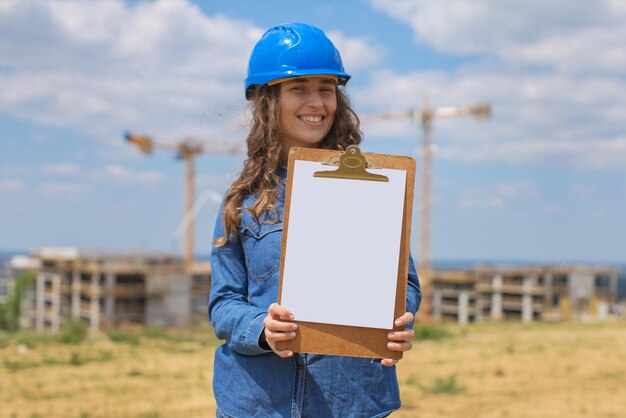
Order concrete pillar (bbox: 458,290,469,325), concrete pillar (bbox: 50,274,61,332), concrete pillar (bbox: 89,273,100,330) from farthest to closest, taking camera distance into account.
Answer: concrete pillar (bbox: 458,290,469,325) < concrete pillar (bbox: 50,274,61,332) < concrete pillar (bbox: 89,273,100,330)

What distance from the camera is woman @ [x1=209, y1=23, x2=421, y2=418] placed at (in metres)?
1.77

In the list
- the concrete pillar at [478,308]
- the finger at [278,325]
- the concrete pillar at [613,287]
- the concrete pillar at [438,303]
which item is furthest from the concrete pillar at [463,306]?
the finger at [278,325]

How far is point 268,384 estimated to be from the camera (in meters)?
1.78

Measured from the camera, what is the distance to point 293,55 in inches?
73.3

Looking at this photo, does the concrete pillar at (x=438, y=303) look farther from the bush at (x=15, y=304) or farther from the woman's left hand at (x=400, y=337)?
the woman's left hand at (x=400, y=337)

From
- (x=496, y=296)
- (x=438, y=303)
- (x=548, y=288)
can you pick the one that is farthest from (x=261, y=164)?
(x=438, y=303)

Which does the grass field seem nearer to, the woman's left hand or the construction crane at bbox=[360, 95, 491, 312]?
the woman's left hand

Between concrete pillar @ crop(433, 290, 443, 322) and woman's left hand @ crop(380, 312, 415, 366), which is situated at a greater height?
woman's left hand @ crop(380, 312, 415, 366)

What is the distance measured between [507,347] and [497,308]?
143 ft

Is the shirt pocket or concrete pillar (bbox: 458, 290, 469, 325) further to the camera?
concrete pillar (bbox: 458, 290, 469, 325)

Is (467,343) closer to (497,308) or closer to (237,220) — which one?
(237,220)

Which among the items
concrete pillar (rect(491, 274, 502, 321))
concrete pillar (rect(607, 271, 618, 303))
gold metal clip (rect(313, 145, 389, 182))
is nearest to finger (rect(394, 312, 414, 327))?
gold metal clip (rect(313, 145, 389, 182))

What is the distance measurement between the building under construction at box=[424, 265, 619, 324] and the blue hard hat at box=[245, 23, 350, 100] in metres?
47.9

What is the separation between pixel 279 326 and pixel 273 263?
28cm
